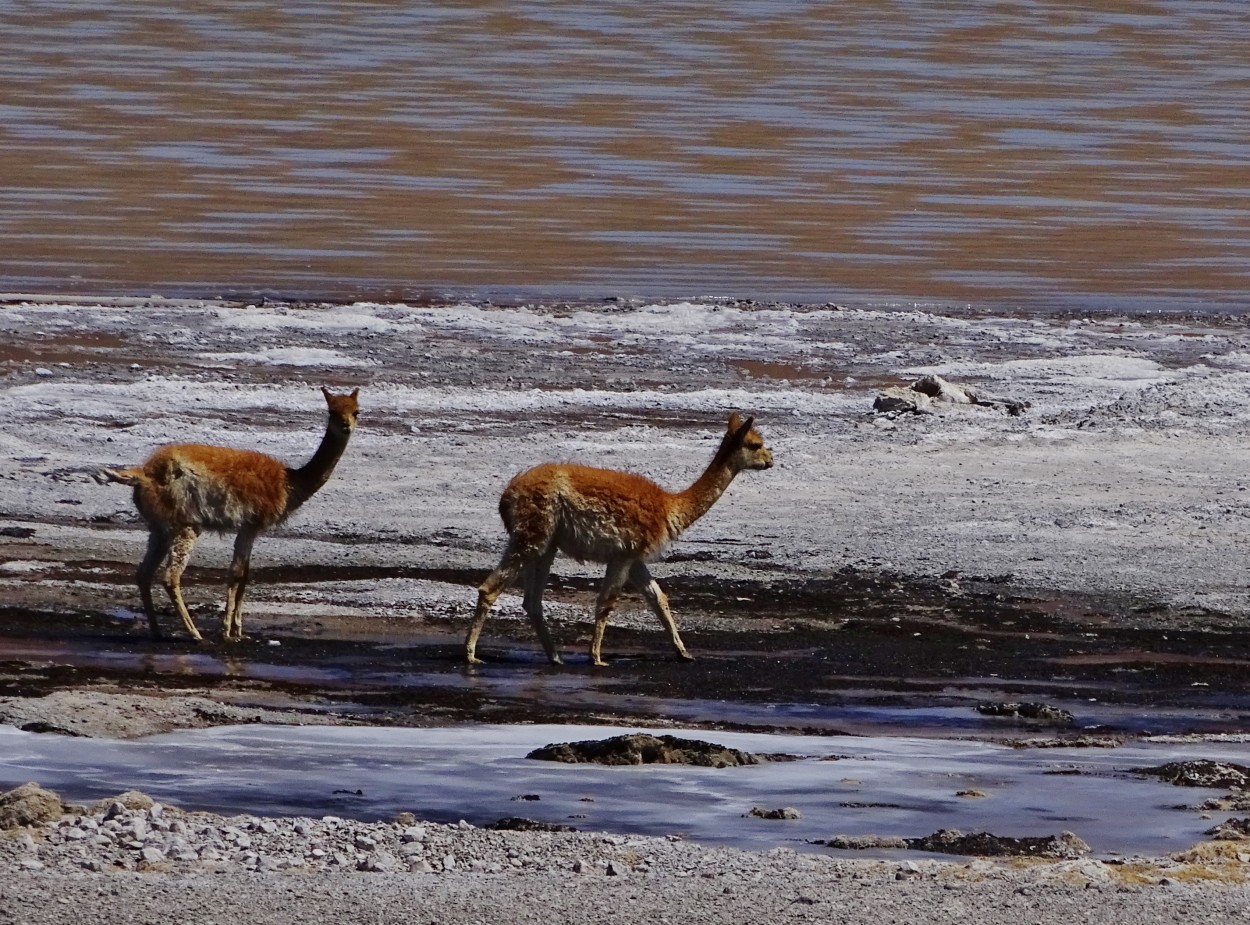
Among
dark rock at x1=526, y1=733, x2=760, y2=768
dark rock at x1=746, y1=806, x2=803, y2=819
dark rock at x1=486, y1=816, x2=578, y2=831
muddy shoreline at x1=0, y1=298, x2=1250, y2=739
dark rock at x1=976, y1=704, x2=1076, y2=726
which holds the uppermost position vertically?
dark rock at x1=486, y1=816, x2=578, y2=831

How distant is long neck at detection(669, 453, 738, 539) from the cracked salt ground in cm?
217

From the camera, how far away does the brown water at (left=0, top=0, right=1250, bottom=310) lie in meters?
24.3

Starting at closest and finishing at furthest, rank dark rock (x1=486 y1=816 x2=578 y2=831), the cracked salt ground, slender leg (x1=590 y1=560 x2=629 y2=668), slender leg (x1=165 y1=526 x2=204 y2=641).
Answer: dark rock (x1=486 y1=816 x2=578 y2=831) → the cracked salt ground → slender leg (x1=590 y1=560 x2=629 y2=668) → slender leg (x1=165 y1=526 x2=204 y2=641)

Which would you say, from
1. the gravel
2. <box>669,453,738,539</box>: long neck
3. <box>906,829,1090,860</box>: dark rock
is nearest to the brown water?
<box>669,453,738,539</box>: long neck

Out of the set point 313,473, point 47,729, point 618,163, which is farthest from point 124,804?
point 618,163

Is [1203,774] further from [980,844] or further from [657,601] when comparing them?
[657,601]

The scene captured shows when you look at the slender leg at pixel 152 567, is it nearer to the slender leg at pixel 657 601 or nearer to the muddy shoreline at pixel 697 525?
the muddy shoreline at pixel 697 525

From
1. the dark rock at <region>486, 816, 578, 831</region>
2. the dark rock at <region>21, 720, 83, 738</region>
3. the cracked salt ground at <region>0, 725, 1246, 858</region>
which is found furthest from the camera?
the dark rock at <region>21, 720, 83, 738</region>

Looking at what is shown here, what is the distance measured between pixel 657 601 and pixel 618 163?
22749 millimetres

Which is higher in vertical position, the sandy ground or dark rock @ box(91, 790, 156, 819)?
dark rock @ box(91, 790, 156, 819)

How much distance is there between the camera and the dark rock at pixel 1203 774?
28.4ft

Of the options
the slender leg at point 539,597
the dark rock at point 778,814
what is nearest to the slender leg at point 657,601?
the slender leg at point 539,597

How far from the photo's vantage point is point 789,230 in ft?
90.2

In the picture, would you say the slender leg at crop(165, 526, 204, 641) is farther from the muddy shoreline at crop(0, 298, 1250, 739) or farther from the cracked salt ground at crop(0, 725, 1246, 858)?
the cracked salt ground at crop(0, 725, 1246, 858)
